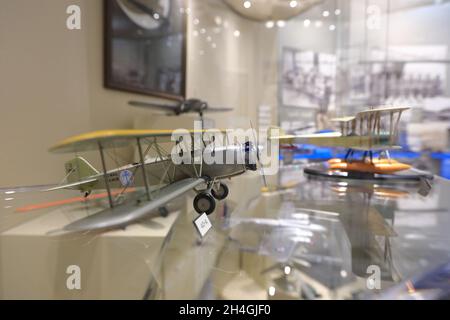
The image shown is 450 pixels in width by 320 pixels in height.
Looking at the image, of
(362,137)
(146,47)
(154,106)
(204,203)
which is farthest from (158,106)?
(362,137)

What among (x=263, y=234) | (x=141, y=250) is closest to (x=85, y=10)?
(x=141, y=250)

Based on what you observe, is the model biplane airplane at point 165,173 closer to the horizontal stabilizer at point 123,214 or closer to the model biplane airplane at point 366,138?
the horizontal stabilizer at point 123,214

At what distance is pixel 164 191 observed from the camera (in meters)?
1.28

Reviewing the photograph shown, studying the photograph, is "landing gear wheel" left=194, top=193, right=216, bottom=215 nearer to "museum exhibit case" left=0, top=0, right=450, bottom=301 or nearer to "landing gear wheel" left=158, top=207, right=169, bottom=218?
"museum exhibit case" left=0, top=0, right=450, bottom=301

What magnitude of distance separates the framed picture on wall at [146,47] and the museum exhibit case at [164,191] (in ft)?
0.06

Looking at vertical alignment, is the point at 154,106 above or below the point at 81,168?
above

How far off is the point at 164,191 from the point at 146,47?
2127 millimetres

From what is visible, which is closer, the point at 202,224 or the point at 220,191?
the point at 202,224

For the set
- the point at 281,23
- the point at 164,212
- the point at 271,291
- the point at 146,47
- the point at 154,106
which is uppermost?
the point at 281,23

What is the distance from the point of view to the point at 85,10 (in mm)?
1811

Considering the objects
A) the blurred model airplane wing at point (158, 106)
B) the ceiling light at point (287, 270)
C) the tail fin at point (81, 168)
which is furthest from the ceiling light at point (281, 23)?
the ceiling light at point (287, 270)

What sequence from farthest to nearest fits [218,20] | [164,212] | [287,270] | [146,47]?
[218,20] → [146,47] → [164,212] → [287,270]

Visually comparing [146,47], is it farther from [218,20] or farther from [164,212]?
[164,212]
